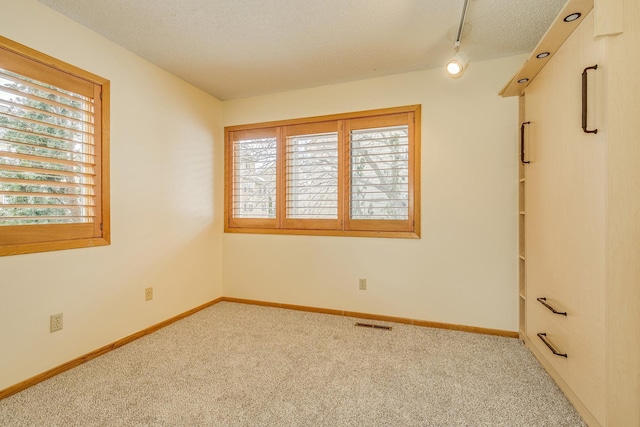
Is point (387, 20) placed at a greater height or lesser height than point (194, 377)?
greater

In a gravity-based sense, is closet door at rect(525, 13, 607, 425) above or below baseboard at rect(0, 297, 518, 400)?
above

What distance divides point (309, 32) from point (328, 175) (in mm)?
1335

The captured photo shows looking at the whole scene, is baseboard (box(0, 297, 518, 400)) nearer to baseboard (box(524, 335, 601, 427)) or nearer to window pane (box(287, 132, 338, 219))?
baseboard (box(524, 335, 601, 427))

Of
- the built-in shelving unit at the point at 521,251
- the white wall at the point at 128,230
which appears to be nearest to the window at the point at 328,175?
the white wall at the point at 128,230

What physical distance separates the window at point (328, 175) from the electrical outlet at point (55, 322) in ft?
5.91

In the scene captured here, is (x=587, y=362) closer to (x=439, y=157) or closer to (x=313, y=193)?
(x=439, y=157)

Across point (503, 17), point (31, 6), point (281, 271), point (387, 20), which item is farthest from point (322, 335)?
point (31, 6)

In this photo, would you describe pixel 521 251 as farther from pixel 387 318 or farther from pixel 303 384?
pixel 303 384

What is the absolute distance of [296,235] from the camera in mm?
3279

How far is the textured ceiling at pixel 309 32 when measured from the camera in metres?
1.93

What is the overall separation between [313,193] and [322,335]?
4.67 feet

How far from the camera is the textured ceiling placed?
1934mm

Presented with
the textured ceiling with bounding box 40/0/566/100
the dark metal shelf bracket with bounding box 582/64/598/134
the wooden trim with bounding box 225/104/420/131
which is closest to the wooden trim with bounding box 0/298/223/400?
the wooden trim with bounding box 225/104/420/131

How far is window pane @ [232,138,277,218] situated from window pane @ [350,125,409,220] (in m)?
0.95
